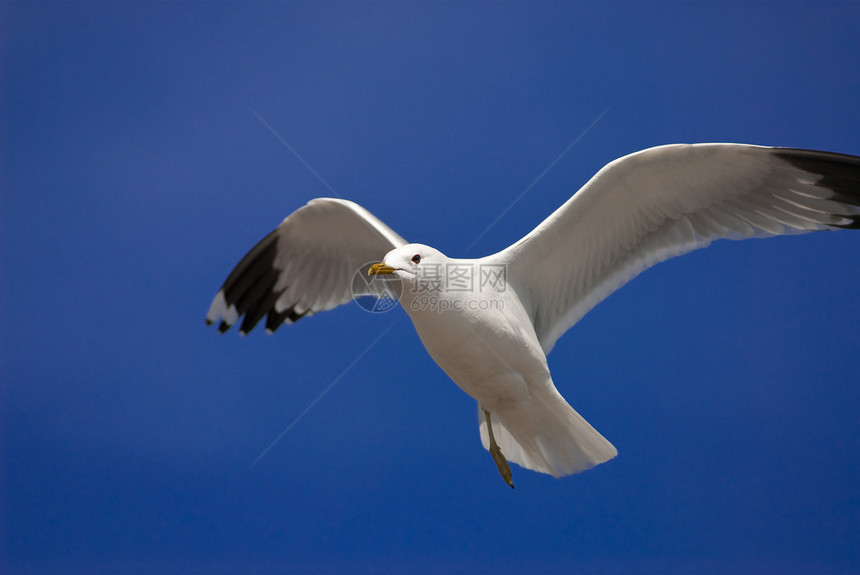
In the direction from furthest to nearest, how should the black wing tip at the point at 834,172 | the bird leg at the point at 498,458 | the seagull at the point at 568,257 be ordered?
the bird leg at the point at 498,458, the black wing tip at the point at 834,172, the seagull at the point at 568,257

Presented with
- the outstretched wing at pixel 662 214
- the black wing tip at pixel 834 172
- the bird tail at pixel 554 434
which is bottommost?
the bird tail at pixel 554 434

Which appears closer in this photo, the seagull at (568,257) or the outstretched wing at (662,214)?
the seagull at (568,257)

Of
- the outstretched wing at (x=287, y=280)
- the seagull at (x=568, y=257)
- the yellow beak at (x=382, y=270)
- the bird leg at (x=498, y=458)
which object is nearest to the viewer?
the yellow beak at (x=382, y=270)

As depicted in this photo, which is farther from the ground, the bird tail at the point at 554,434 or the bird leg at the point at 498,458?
the bird tail at the point at 554,434

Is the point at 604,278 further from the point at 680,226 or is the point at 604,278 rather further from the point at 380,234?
the point at 380,234

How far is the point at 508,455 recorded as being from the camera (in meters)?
3.06

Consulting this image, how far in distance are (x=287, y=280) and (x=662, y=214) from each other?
166 centimetres

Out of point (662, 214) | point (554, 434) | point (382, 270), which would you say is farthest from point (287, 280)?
point (662, 214)

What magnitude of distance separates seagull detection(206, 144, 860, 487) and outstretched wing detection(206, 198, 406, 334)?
18 cm

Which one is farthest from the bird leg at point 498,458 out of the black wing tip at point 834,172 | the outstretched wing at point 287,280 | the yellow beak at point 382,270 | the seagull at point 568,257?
the black wing tip at point 834,172

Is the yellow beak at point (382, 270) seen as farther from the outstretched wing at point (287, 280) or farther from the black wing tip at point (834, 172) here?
the black wing tip at point (834, 172)

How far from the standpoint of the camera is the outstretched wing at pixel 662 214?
2697 mm

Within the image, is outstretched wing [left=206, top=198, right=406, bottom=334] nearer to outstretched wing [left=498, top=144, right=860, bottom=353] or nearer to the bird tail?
outstretched wing [left=498, top=144, right=860, bottom=353]

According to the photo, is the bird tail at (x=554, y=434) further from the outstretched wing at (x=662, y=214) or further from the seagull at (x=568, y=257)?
the outstretched wing at (x=662, y=214)
